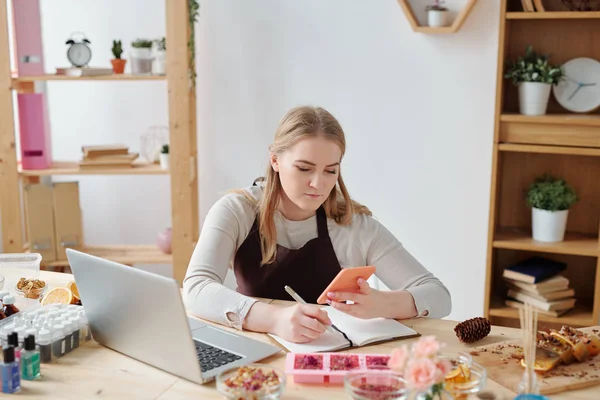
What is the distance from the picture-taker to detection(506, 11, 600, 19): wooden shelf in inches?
116

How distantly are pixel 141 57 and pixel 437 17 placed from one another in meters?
1.34

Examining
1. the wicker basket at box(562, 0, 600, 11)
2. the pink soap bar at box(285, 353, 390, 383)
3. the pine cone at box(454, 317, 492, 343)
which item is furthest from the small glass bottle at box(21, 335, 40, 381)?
the wicker basket at box(562, 0, 600, 11)

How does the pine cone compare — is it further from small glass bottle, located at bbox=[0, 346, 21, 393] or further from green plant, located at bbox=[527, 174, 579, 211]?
green plant, located at bbox=[527, 174, 579, 211]

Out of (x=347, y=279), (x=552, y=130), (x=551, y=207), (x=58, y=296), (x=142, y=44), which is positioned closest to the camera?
(x=347, y=279)

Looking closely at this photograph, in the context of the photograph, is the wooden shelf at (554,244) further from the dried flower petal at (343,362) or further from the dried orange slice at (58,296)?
the dried orange slice at (58,296)

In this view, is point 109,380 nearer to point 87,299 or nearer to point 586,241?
point 87,299

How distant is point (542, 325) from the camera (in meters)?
3.31

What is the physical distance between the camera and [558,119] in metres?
3.05

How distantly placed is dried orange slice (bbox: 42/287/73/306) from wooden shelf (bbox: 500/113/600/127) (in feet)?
6.44

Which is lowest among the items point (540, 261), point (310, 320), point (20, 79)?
point (540, 261)

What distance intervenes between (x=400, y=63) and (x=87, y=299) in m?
2.18

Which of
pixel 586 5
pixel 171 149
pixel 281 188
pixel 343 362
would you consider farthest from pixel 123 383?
pixel 586 5

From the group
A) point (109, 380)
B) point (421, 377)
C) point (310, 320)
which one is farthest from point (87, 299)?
point (421, 377)

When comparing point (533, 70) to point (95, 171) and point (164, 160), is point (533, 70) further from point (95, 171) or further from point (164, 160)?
point (95, 171)
